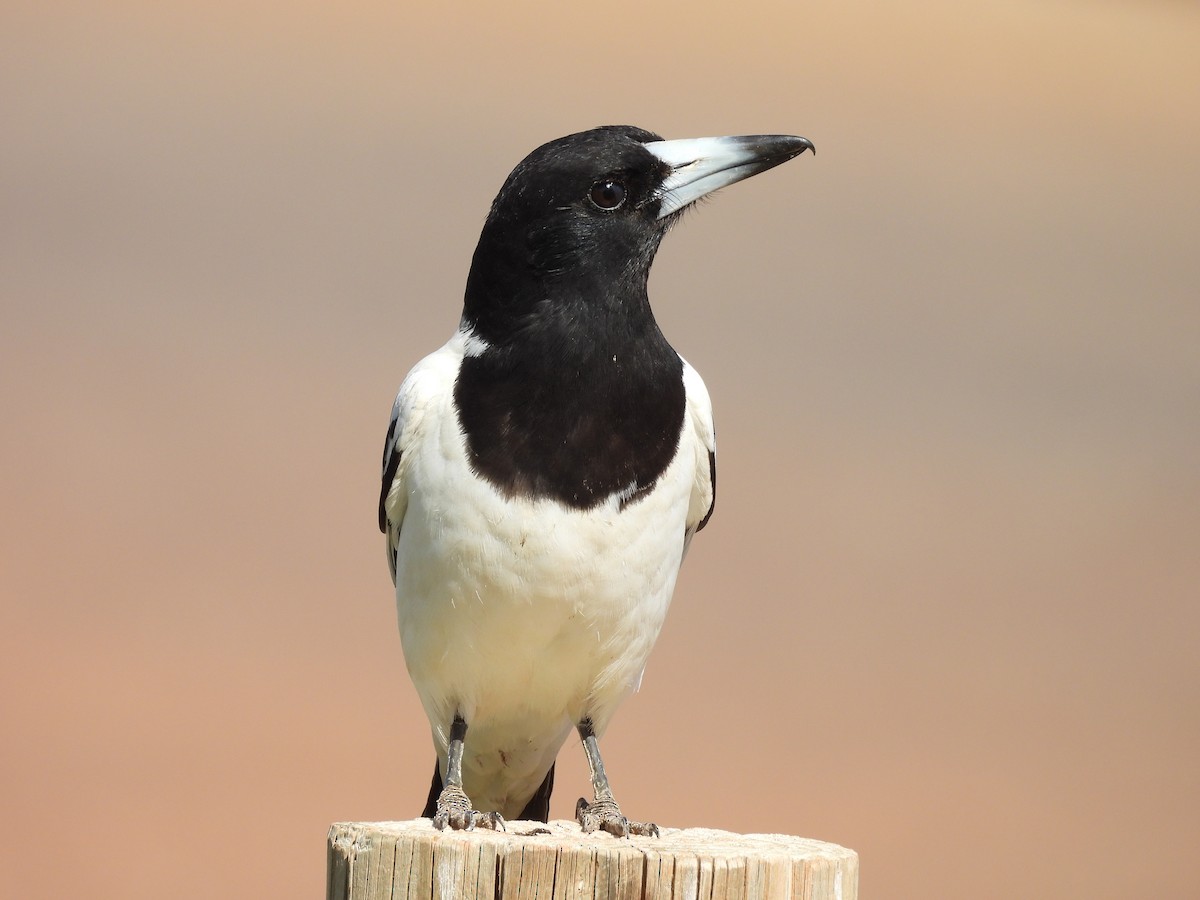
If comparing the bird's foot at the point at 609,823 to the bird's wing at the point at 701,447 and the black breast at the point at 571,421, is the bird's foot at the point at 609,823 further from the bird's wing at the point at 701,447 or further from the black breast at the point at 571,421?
the bird's wing at the point at 701,447

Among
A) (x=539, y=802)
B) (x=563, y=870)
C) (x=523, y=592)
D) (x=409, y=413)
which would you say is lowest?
(x=539, y=802)

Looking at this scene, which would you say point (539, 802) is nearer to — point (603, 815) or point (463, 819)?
point (603, 815)

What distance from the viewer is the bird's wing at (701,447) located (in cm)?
369

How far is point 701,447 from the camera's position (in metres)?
3.74

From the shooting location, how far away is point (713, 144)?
364 centimetres

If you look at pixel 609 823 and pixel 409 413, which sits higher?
pixel 409 413

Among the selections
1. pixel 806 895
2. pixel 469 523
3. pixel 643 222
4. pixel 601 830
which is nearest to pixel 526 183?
pixel 643 222

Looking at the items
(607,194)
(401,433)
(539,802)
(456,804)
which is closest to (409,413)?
(401,433)

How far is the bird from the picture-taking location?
3277 mm

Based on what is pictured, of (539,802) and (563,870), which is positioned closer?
(563,870)

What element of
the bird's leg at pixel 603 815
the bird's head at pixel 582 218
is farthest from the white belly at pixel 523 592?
the bird's head at pixel 582 218

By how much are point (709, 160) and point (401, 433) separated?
3.42 feet

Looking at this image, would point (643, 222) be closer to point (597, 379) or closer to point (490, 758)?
point (597, 379)

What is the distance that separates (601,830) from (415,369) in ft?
4.07
